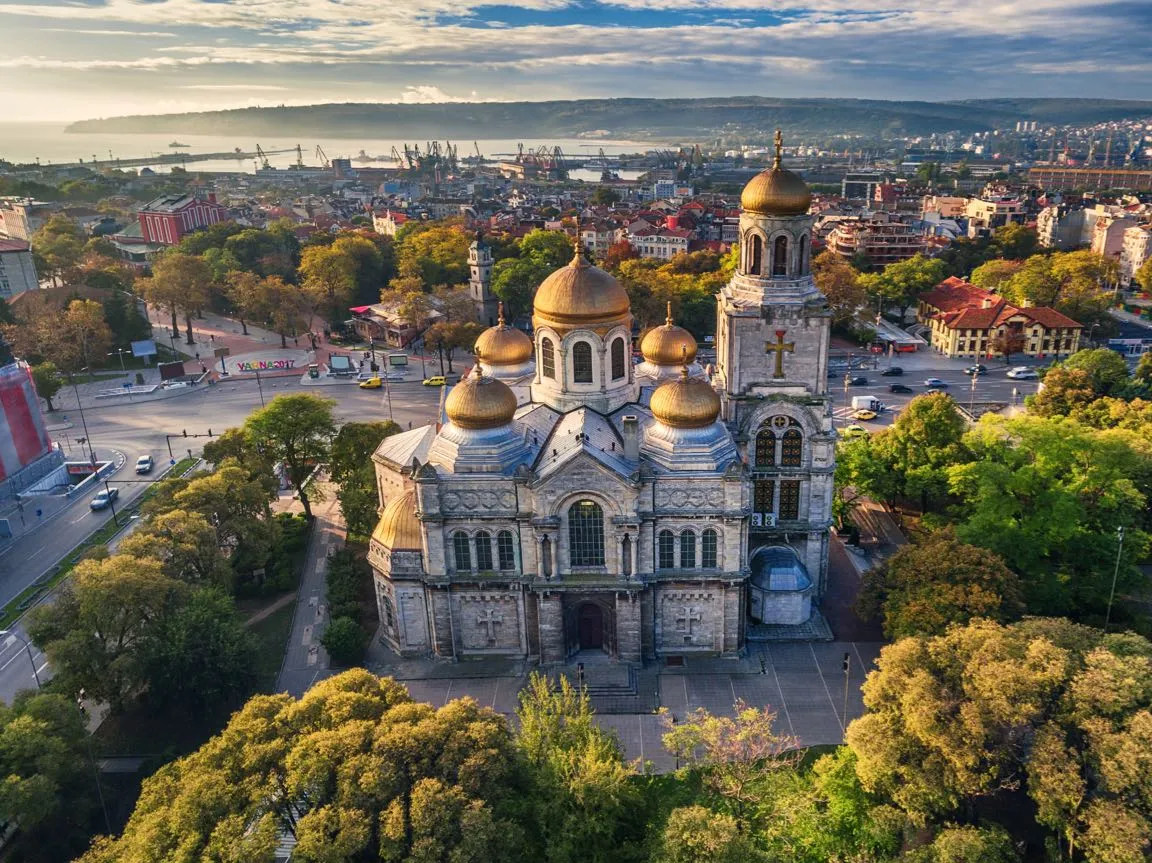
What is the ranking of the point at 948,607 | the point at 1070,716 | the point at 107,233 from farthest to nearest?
the point at 107,233 → the point at 948,607 → the point at 1070,716

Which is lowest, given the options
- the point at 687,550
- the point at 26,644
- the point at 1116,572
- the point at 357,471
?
the point at 26,644

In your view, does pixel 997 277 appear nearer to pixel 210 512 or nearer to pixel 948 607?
pixel 948 607

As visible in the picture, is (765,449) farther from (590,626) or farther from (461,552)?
(461,552)

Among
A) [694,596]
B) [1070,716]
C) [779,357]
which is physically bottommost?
[694,596]

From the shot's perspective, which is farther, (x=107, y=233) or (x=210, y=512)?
(x=107, y=233)

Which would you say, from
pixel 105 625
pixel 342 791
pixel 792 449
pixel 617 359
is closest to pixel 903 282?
pixel 792 449

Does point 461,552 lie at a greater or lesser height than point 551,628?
greater

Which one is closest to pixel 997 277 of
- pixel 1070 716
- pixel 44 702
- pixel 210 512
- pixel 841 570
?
pixel 841 570

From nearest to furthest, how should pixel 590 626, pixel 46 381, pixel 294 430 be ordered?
pixel 590 626
pixel 294 430
pixel 46 381
